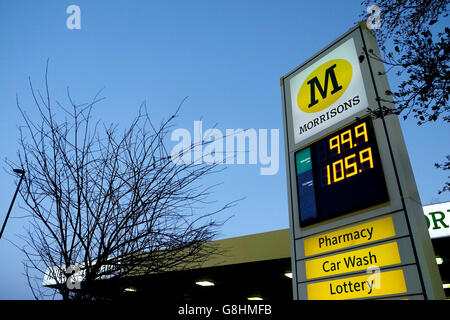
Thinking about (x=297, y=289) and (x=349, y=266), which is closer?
(x=349, y=266)

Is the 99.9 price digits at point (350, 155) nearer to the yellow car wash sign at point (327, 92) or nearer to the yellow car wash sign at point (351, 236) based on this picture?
the yellow car wash sign at point (327, 92)

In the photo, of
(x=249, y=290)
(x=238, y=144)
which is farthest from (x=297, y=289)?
(x=249, y=290)

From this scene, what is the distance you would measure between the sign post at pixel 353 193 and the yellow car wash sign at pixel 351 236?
1cm

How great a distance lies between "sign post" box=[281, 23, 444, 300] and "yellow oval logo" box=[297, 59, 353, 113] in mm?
23

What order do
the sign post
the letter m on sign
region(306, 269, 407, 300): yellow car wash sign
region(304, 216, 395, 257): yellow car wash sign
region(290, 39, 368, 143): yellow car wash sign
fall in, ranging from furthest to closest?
the letter m on sign, region(290, 39, 368, 143): yellow car wash sign, region(304, 216, 395, 257): yellow car wash sign, the sign post, region(306, 269, 407, 300): yellow car wash sign

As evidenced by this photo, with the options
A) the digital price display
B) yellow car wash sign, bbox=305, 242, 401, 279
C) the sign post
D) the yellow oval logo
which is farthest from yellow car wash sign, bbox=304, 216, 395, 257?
the yellow oval logo

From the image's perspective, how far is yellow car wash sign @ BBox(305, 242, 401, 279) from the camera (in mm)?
4348

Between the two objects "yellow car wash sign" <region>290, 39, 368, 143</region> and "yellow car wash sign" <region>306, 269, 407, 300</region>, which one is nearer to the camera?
"yellow car wash sign" <region>306, 269, 407, 300</region>

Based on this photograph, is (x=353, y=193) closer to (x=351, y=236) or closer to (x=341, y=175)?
(x=341, y=175)

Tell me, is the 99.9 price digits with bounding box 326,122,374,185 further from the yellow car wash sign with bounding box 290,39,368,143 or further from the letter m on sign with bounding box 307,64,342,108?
the letter m on sign with bounding box 307,64,342,108

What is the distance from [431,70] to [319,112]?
2.63 meters

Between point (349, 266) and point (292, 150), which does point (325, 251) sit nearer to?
point (349, 266)

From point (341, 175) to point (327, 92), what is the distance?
2.03 m
